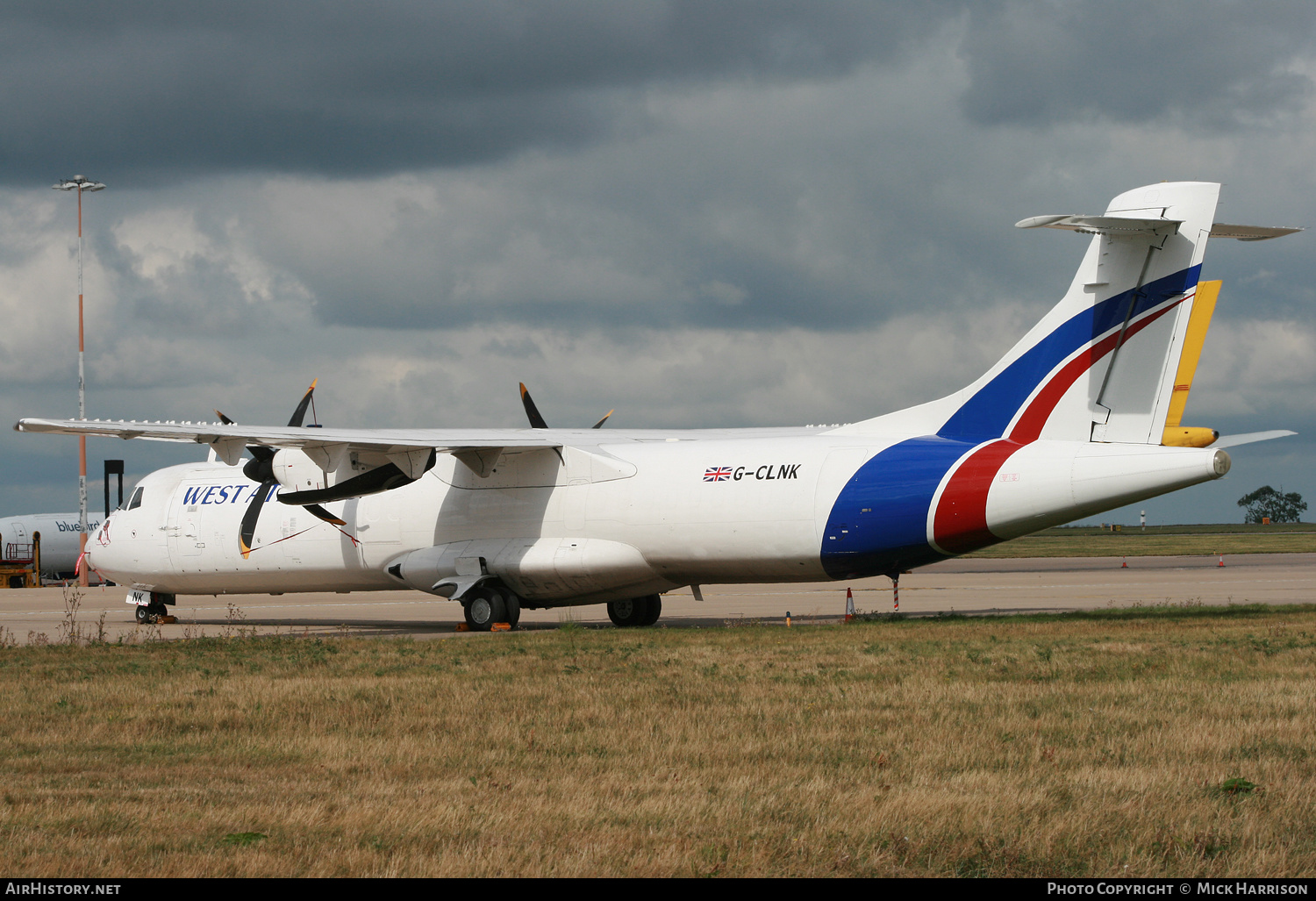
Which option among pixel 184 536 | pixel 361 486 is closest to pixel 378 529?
pixel 361 486

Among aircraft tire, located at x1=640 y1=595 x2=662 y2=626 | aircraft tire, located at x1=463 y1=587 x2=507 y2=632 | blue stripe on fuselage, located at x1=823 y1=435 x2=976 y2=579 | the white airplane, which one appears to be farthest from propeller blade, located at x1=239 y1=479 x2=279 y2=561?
the white airplane

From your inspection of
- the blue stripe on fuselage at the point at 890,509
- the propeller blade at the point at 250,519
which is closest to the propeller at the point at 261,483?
the propeller blade at the point at 250,519

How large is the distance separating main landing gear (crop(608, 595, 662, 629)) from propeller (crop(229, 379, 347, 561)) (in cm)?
544

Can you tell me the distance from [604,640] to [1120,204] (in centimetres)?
1023

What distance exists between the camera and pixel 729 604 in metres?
32.8

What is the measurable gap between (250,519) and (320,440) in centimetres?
515

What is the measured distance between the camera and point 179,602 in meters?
39.1

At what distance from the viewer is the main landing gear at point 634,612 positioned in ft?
82.6

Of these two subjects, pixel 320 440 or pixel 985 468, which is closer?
pixel 985 468

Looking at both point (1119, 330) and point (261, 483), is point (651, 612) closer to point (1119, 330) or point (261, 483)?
point (261, 483)

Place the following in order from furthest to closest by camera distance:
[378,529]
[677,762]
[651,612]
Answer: [651,612] < [378,529] < [677,762]

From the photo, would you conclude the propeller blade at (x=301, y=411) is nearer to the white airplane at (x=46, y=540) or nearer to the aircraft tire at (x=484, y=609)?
the aircraft tire at (x=484, y=609)

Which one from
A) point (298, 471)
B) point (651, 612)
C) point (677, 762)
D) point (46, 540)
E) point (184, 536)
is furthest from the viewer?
Result: point (46, 540)

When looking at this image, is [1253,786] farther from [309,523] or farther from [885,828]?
[309,523]
